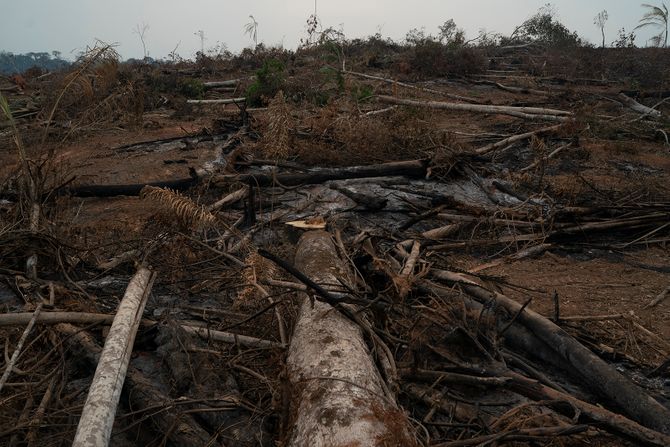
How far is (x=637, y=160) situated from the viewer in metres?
6.98

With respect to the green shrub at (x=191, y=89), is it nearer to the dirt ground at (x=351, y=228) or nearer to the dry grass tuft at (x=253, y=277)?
the dirt ground at (x=351, y=228)

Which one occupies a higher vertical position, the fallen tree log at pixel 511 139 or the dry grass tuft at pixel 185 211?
the fallen tree log at pixel 511 139

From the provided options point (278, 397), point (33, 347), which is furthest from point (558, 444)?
point (33, 347)

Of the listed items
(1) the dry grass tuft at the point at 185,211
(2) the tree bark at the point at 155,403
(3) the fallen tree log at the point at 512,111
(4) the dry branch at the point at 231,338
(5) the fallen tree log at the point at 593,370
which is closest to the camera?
(2) the tree bark at the point at 155,403

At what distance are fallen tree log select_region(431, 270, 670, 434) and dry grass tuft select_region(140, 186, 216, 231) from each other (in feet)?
7.58

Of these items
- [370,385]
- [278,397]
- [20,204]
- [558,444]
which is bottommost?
[558,444]

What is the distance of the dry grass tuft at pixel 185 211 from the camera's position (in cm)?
405

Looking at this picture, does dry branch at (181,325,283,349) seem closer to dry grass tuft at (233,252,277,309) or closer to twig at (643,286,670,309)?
dry grass tuft at (233,252,277,309)

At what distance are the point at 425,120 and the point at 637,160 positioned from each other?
129 inches

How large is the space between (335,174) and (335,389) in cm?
411

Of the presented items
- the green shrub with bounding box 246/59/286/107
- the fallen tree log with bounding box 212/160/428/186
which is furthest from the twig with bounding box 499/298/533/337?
the green shrub with bounding box 246/59/286/107

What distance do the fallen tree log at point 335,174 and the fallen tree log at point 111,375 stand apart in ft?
9.59

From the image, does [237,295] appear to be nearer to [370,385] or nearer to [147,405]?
[147,405]

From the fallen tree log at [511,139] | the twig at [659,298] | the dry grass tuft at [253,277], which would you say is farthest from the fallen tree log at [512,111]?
the dry grass tuft at [253,277]
